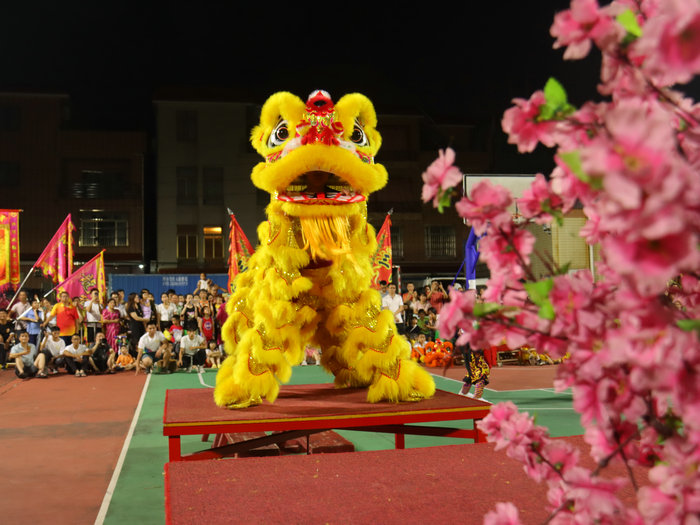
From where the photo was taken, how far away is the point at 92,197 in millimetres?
22094

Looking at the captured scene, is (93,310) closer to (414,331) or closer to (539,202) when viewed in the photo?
(414,331)

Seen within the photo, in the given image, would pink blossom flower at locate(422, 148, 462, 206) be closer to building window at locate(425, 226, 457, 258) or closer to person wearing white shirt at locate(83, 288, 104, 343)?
person wearing white shirt at locate(83, 288, 104, 343)

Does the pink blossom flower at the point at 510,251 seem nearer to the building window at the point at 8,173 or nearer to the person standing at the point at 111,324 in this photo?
the person standing at the point at 111,324

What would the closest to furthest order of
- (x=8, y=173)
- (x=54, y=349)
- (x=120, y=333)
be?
(x=54, y=349), (x=120, y=333), (x=8, y=173)

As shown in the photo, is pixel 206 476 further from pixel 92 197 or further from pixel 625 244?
pixel 92 197

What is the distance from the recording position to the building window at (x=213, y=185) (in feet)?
74.8

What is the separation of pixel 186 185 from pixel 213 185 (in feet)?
3.20

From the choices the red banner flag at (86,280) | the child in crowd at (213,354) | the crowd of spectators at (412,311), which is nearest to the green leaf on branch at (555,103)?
the crowd of spectators at (412,311)

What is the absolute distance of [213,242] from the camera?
22656 millimetres

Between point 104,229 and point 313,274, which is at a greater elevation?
point 104,229

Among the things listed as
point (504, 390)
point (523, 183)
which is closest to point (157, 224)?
point (523, 183)

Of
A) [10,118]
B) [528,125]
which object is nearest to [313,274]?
[528,125]

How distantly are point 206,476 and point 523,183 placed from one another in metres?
13.3

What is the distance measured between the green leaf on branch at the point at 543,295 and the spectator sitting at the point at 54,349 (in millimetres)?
10219
